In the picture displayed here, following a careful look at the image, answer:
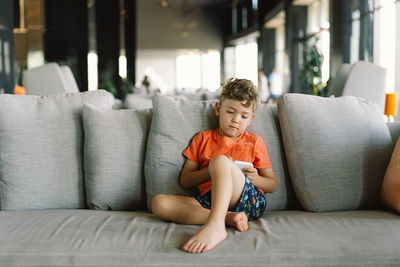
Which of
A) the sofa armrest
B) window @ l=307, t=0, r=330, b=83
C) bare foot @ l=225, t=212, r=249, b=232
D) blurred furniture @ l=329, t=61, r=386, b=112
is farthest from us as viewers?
window @ l=307, t=0, r=330, b=83

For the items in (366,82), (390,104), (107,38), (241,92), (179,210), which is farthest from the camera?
(107,38)

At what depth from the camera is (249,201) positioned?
1.58 meters

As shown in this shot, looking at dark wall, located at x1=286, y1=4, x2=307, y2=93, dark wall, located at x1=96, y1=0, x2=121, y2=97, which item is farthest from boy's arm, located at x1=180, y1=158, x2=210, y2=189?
dark wall, located at x1=96, y1=0, x2=121, y2=97

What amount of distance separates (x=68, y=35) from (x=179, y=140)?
26.9 feet

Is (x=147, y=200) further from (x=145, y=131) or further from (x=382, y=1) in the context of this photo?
(x=382, y=1)

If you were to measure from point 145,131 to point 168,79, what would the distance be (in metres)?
18.8

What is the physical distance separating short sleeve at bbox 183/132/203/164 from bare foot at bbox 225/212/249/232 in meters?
0.38

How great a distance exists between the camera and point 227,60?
18.0 meters

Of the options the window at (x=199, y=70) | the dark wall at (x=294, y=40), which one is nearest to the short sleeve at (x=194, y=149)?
the dark wall at (x=294, y=40)

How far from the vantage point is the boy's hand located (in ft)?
5.40

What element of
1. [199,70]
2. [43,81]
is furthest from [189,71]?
[43,81]

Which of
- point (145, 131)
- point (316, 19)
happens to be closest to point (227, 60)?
point (316, 19)

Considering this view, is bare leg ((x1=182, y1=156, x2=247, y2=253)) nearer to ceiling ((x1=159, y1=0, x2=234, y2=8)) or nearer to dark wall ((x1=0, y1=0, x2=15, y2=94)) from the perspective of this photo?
dark wall ((x1=0, y1=0, x2=15, y2=94))

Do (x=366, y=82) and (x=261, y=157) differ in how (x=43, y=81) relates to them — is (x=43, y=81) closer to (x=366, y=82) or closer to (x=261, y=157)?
(x=261, y=157)
